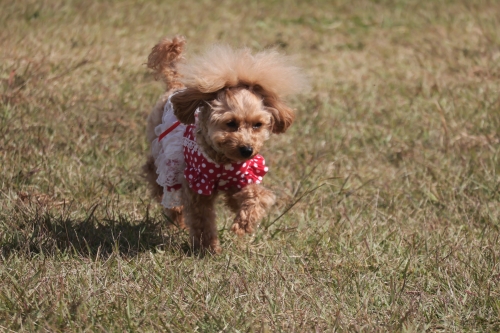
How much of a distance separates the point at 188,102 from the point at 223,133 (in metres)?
0.30

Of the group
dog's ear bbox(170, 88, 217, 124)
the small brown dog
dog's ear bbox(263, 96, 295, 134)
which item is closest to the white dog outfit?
the small brown dog

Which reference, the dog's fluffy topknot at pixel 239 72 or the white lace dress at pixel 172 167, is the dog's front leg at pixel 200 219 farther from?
the dog's fluffy topknot at pixel 239 72

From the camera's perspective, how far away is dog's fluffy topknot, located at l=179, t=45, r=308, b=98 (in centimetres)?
380

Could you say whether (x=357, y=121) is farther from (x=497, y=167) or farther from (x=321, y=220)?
(x=321, y=220)

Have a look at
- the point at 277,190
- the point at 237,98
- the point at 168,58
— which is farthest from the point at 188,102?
the point at 277,190

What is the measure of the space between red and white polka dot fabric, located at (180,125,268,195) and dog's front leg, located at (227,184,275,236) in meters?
0.06

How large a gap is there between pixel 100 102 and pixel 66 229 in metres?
2.41

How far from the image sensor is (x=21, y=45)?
6.96 m

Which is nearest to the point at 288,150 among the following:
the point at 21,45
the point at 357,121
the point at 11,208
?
the point at 357,121

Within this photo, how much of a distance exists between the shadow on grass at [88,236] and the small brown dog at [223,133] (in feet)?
0.54

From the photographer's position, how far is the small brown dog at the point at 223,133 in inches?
149

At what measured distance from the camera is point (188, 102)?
393 cm

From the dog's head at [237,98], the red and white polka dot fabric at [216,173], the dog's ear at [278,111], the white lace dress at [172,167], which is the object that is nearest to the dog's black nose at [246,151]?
the dog's head at [237,98]

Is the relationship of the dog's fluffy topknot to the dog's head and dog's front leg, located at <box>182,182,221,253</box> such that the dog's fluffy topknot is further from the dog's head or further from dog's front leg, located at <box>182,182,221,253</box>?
dog's front leg, located at <box>182,182,221,253</box>
